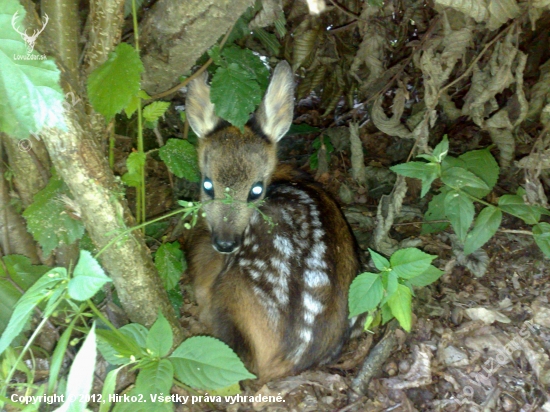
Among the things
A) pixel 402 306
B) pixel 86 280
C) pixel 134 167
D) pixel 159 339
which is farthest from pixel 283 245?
pixel 86 280

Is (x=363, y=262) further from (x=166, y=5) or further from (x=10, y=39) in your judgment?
(x=10, y=39)

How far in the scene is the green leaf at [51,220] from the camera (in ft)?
7.32

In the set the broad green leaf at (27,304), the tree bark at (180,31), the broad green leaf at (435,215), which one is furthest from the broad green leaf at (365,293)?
the tree bark at (180,31)

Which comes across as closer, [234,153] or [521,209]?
[521,209]

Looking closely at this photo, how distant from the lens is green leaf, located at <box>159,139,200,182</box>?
9.33 feet

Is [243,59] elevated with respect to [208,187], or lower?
elevated

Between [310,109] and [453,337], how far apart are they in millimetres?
2677

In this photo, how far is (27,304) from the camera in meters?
1.58

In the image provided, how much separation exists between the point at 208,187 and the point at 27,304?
6.48ft

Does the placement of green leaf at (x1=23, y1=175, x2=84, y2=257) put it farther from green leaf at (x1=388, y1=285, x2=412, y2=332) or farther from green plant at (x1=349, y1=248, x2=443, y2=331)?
green leaf at (x1=388, y1=285, x2=412, y2=332)

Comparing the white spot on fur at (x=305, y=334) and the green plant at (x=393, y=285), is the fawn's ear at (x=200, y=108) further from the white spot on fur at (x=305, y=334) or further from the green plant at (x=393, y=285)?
the green plant at (x=393, y=285)

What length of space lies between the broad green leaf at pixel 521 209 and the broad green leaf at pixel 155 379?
6.55 ft

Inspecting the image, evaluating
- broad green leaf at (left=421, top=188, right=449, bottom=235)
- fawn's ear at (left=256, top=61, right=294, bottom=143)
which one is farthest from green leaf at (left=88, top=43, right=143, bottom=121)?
broad green leaf at (left=421, top=188, right=449, bottom=235)

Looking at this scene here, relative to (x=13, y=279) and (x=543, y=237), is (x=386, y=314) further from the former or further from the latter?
(x=13, y=279)
